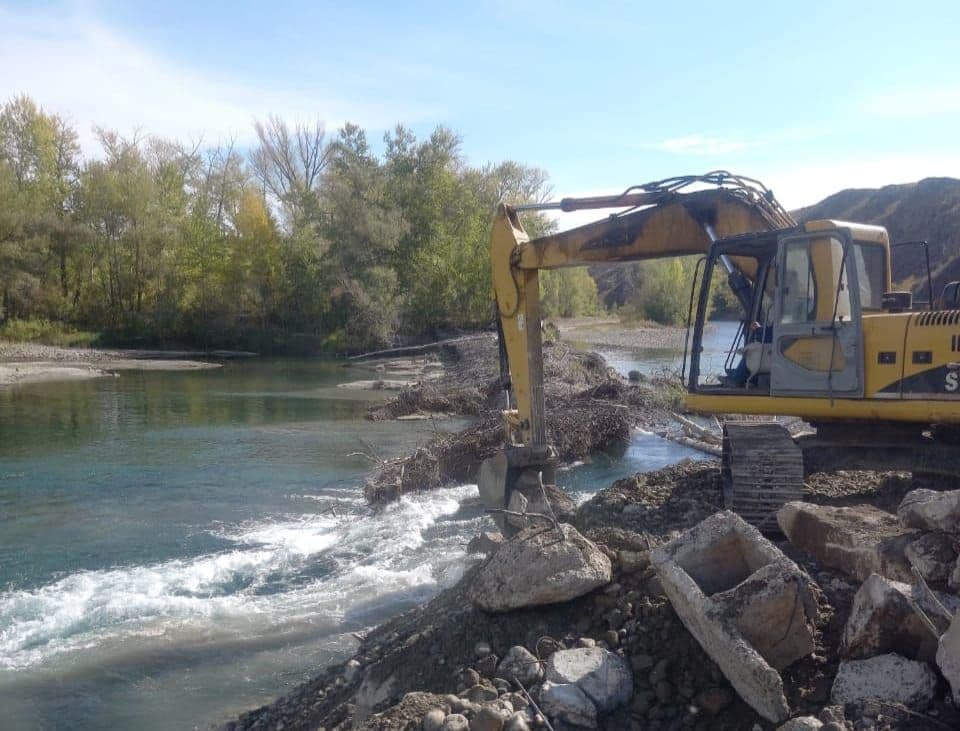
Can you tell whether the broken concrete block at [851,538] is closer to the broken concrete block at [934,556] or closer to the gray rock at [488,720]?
the broken concrete block at [934,556]

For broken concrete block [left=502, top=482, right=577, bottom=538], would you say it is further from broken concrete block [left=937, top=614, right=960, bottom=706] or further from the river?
broken concrete block [left=937, top=614, right=960, bottom=706]

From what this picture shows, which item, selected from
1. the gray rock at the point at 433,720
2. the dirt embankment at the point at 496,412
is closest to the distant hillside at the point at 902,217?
the dirt embankment at the point at 496,412

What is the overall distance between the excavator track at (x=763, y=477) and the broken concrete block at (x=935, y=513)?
74.1 inches

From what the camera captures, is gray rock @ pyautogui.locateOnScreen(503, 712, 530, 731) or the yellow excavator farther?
the yellow excavator

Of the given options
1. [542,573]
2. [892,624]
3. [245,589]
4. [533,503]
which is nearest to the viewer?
[892,624]

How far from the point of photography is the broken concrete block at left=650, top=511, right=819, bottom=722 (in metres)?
4.19

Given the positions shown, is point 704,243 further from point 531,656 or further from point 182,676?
point 182,676

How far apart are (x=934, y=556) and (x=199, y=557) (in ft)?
28.2

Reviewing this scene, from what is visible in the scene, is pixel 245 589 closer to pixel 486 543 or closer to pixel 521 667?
pixel 486 543

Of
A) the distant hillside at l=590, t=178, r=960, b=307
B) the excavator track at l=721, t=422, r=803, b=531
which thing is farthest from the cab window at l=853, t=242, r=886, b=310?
the distant hillside at l=590, t=178, r=960, b=307

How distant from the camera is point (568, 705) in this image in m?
4.51

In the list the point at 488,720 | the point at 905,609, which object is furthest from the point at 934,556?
the point at 488,720

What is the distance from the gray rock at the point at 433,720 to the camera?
4488mm

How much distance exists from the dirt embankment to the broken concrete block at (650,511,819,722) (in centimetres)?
870
